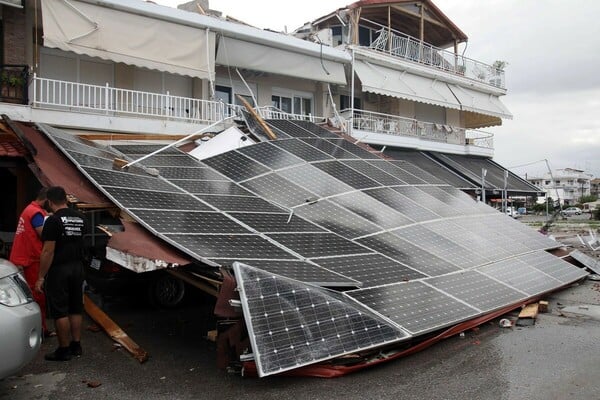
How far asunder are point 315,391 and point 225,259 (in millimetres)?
1547

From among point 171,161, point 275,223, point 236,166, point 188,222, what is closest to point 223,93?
point 171,161

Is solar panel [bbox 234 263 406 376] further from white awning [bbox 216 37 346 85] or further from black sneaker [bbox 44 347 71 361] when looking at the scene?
white awning [bbox 216 37 346 85]

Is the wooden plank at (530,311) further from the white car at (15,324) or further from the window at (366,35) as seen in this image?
the window at (366,35)

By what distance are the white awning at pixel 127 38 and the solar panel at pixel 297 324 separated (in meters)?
9.89

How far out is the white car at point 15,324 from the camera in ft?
11.7

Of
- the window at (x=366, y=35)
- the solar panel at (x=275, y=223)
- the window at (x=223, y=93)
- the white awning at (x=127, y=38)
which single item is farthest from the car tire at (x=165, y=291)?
the window at (x=366, y=35)

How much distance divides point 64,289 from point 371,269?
349 cm

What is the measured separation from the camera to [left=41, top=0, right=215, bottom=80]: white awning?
1177 cm

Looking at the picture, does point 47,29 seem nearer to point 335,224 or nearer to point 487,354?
point 335,224

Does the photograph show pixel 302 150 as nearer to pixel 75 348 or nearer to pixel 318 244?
pixel 318 244

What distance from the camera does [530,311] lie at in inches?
268

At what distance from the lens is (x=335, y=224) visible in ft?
23.8

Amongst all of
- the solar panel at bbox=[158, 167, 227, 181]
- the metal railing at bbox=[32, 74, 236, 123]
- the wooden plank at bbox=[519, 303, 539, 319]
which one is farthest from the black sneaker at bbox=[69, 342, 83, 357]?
the metal railing at bbox=[32, 74, 236, 123]

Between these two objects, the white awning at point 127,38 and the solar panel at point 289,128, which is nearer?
the solar panel at point 289,128
